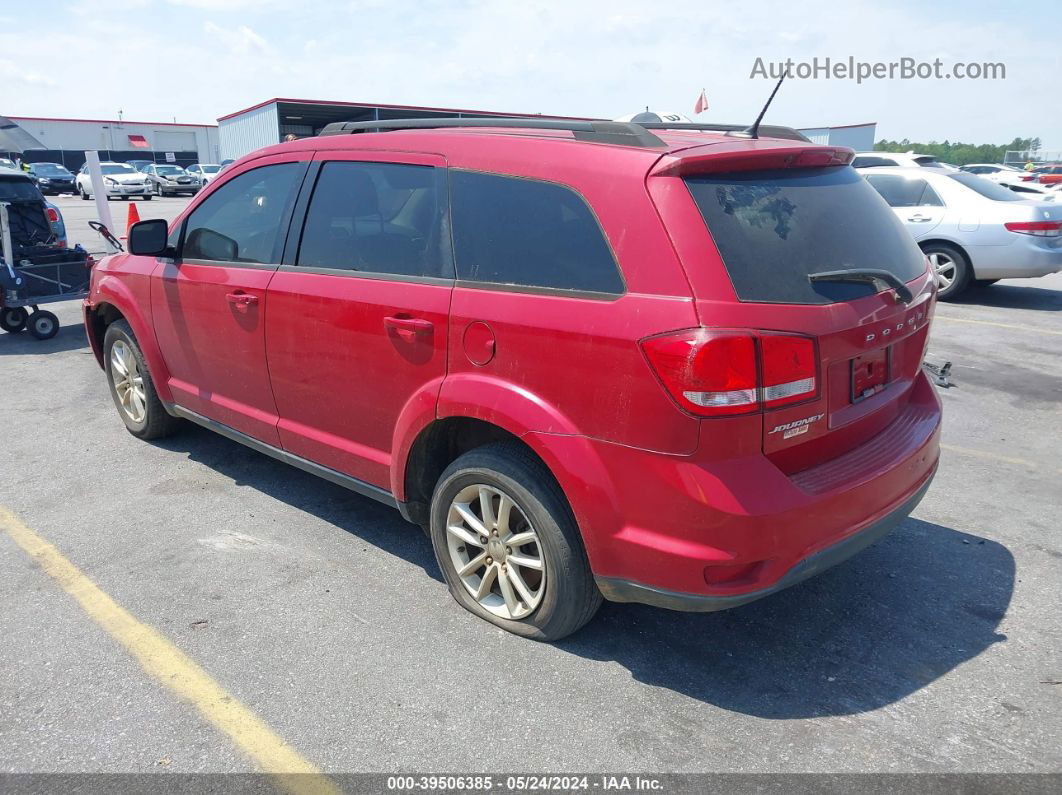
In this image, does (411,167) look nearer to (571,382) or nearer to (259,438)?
(571,382)

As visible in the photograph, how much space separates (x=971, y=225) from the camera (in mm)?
9805

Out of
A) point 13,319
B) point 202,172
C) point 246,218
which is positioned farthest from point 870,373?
point 202,172

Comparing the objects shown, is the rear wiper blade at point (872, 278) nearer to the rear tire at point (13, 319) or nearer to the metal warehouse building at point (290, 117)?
the rear tire at point (13, 319)

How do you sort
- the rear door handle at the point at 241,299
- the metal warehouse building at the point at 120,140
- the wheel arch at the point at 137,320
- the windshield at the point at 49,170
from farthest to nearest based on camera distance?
the metal warehouse building at the point at 120,140 → the windshield at the point at 49,170 → the wheel arch at the point at 137,320 → the rear door handle at the point at 241,299

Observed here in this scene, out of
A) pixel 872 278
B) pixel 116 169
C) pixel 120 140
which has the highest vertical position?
pixel 120 140

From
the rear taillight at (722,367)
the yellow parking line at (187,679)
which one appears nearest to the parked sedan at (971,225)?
the rear taillight at (722,367)

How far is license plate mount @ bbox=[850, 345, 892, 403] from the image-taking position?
2.81m

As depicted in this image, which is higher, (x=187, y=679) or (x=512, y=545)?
(x=512, y=545)

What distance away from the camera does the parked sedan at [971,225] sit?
959 cm

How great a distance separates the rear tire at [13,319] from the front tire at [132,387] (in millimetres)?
4107

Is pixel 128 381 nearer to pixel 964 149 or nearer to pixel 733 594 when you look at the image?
pixel 733 594

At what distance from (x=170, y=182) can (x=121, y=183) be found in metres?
2.99

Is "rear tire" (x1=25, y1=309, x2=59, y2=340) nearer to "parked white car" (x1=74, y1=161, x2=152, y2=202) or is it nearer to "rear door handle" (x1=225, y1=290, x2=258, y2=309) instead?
"rear door handle" (x1=225, y1=290, x2=258, y2=309)

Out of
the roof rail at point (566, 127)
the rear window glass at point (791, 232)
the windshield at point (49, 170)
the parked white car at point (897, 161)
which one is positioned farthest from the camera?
the windshield at point (49, 170)
